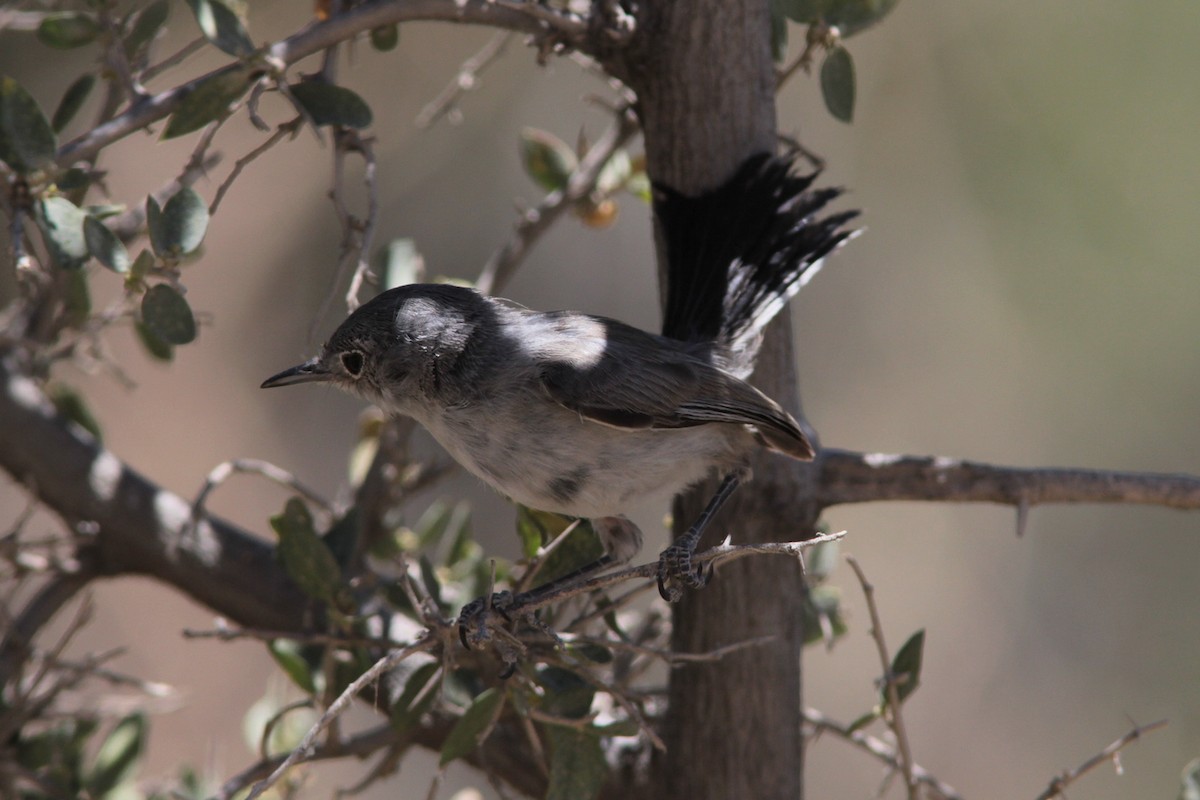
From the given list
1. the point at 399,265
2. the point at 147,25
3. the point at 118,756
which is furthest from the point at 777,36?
the point at 118,756

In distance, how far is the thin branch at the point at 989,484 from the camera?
220cm

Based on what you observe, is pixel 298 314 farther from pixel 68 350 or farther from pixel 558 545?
pixel 558 545

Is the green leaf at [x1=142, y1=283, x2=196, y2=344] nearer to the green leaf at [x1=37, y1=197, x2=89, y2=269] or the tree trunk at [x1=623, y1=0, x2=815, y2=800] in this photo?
the green leaf at [x1=37, y1=197, x2=89, y2=269]

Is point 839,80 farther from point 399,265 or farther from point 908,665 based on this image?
point 908,665

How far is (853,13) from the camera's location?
7.73ft

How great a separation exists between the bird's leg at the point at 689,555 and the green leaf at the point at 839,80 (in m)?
0.80

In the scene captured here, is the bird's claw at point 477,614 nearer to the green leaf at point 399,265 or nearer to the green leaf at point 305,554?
the green leaf at point 305,554

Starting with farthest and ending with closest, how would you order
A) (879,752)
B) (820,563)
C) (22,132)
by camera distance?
(820,563) → (879,752) → (22,132)

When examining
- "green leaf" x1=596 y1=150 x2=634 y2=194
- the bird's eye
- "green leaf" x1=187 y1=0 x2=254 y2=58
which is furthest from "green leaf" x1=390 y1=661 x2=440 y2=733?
"green leaf" x1=596 y1=150 x2=634 y2=194

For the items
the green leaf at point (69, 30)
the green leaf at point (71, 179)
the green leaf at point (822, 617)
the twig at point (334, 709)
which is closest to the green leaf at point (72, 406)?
the green leaf at point (69, 30)

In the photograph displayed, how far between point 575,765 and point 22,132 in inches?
58.7

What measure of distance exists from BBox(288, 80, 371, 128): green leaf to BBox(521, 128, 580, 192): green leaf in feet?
2.98

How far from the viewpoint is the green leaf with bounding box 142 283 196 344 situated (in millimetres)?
1981

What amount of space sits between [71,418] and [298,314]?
3971mm
